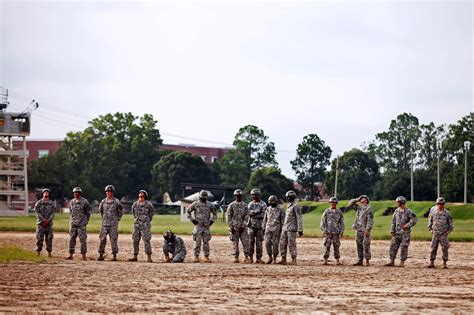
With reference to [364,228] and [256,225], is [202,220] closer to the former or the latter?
[256,225]

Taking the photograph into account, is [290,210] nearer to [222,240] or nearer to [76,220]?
[76,220]

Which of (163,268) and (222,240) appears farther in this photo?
(222,240)

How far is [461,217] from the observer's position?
71750 millimetres

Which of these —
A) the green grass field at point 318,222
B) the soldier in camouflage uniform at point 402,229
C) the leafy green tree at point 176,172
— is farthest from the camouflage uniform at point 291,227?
the leafy green tree at point 176,172

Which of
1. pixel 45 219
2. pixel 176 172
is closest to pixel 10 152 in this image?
pixel 176 172

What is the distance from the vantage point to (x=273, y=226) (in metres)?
27.0

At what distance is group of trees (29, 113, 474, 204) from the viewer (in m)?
112

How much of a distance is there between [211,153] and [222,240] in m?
109

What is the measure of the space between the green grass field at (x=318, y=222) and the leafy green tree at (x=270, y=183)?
12352 millimetres

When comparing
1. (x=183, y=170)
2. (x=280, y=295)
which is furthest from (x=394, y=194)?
(x=280, y=295)

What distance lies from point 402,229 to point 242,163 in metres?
109

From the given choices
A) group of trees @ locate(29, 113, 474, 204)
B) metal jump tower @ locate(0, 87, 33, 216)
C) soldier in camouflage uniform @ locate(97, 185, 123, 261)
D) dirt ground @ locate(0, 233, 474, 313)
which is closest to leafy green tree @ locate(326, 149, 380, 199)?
group of trees @ locate(29, 113, 474, 204)

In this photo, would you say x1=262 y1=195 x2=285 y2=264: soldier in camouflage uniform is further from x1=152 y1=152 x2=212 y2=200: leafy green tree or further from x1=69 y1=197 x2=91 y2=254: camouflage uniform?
x1=152 y1=152 x2=212 y2=200: leafy green tree

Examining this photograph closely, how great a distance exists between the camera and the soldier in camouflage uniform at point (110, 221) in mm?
27531
